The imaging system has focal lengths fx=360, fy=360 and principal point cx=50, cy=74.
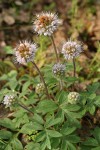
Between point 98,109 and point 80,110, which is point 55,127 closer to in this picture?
point 80,110

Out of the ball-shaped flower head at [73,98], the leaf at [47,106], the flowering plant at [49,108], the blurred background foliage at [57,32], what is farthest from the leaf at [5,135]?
the blurred background foliage at [57,32]

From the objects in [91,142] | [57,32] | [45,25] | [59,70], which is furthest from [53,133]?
[57,32]

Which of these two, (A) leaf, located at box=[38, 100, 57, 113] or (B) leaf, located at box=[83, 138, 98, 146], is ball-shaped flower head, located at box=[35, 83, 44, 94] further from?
(B) leaf, located at box=[83, 138, 98, 146]

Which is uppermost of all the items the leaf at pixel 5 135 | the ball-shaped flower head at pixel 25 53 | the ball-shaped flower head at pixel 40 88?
the ball-shaped flower head at pixel 25 53

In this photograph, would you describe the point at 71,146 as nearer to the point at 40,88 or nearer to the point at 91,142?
the point at 91,142

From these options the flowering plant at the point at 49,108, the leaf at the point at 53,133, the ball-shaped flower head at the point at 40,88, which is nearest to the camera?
the leaf at the point at 53,133

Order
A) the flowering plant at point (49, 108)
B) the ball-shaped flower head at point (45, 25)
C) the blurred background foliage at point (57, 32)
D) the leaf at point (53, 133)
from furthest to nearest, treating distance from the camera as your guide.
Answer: the blurred background foliage at point (57, 32) < the ball-shaped flower head at point (45, 25) < the flowering plant at point (49, 108) < the leaf at point (53, 133)

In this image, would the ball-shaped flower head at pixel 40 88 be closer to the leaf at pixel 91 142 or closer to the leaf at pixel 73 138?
the leaf at pixel 73 138

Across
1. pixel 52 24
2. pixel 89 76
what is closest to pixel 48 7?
pixel 89 76
